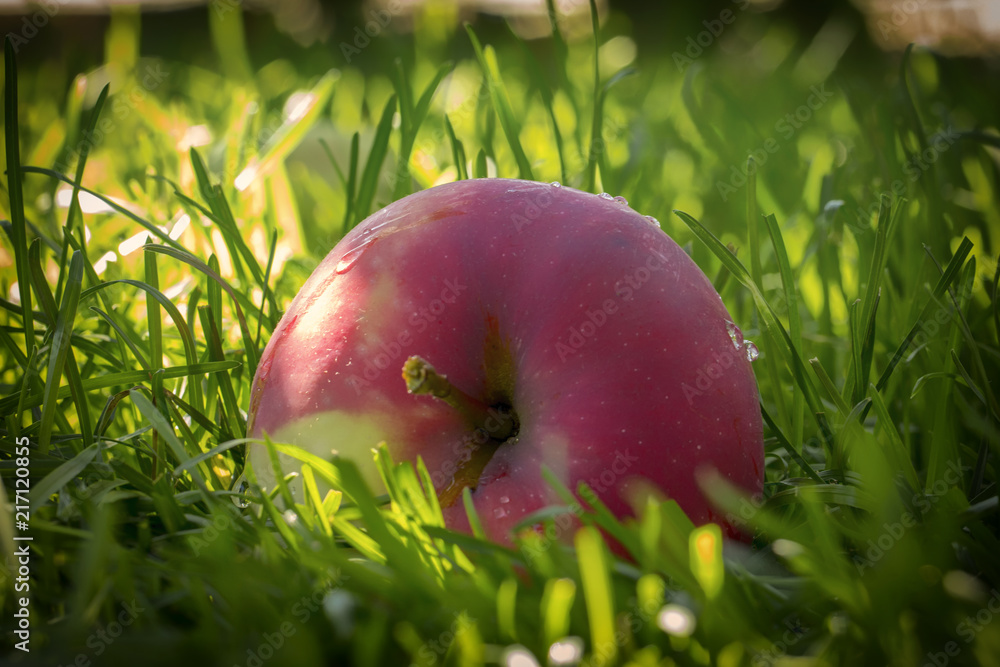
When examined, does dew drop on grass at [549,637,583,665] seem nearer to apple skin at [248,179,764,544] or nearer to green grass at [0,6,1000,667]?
green grass at [0,6,1000,667]

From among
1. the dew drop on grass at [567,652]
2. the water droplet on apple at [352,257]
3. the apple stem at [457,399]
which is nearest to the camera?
the dew drop on grass at [567,652]

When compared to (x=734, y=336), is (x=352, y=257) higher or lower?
higher

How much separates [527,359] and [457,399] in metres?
0.08

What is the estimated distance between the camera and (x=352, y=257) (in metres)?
0.79

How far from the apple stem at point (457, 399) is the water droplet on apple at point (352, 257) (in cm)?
13

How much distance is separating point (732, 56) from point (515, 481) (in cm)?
404

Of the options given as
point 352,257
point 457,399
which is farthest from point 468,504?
point 352,257

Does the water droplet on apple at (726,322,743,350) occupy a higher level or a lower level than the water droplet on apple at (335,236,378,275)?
lower

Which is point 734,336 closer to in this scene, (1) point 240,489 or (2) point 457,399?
(2) point 457,399

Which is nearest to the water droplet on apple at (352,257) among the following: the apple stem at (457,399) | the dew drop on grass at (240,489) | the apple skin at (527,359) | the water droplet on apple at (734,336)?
the apple skin at (527,359)

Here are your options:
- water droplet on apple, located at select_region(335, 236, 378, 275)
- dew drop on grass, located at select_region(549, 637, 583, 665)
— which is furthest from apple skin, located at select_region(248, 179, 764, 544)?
dew drop on grass, located at select_region(549, 637, 583, 665)

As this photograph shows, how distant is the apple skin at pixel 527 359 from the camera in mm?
693

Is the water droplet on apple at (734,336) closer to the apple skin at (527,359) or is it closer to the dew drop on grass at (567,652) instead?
the apple skin at (527,359)

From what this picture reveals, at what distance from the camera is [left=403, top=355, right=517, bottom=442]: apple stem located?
668 mm
